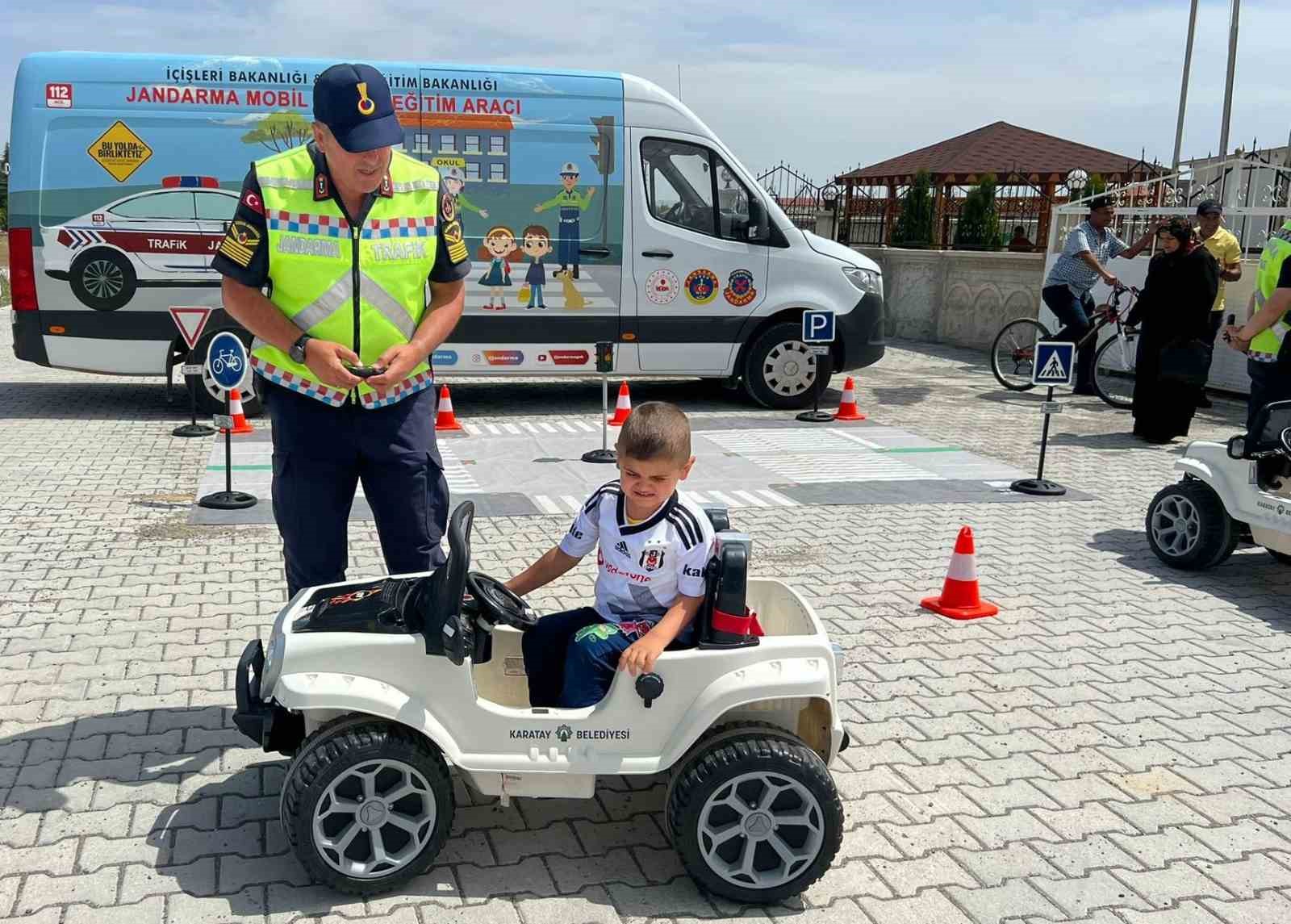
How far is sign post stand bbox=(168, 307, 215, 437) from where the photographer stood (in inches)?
321

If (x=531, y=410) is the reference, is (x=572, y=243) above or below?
above

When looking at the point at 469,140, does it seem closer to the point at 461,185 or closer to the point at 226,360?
the point at 461,185

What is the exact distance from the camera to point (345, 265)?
3.50m

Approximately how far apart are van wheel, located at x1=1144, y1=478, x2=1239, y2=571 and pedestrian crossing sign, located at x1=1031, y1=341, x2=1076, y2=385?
71.2 inches

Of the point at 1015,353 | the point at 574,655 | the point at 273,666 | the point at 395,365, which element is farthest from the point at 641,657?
the point at 1015,353

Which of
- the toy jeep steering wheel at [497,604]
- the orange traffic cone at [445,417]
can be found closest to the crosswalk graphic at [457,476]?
the orange traffic cone at [445,417]

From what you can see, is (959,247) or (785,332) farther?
(959,247)

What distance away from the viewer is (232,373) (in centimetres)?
762

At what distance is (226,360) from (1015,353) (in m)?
9.17

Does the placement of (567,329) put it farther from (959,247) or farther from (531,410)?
(959,247)

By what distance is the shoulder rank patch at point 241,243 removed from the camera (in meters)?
3.42

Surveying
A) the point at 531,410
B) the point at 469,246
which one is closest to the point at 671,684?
the point at 469,246

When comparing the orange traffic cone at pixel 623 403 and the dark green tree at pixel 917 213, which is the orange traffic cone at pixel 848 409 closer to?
the orange traffic cone at pixel 623 403

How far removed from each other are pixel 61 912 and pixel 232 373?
5.09 meters
